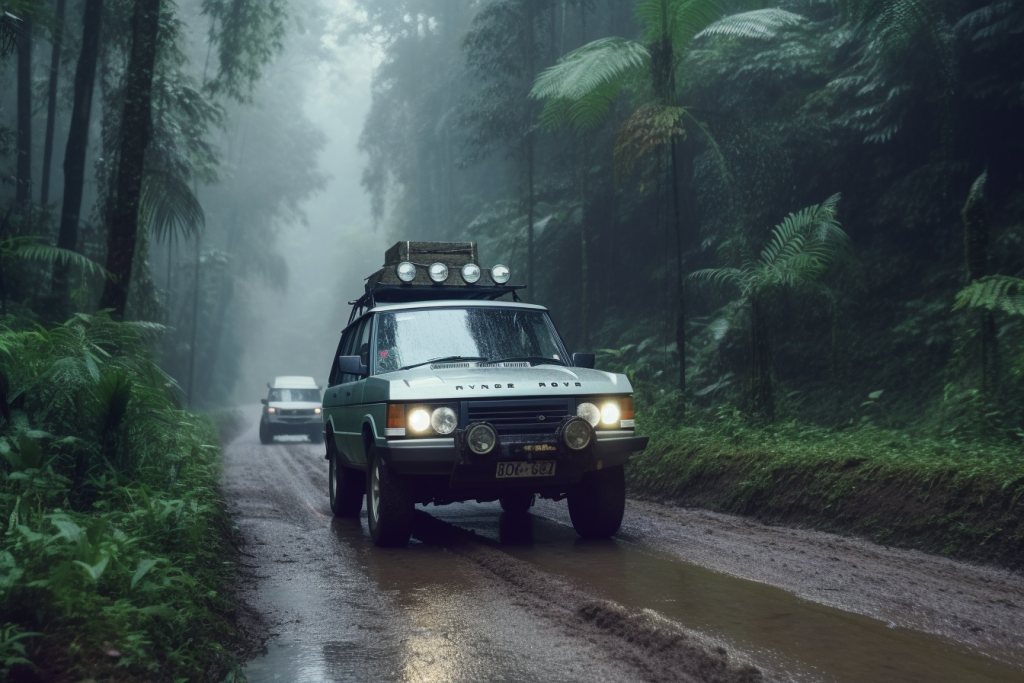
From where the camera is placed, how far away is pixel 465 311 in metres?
8.78

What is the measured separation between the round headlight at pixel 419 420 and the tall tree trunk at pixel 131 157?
7.20 metres

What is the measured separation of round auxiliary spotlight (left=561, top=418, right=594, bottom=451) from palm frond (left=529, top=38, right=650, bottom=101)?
7.26 metres

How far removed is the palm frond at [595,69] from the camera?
516 inches

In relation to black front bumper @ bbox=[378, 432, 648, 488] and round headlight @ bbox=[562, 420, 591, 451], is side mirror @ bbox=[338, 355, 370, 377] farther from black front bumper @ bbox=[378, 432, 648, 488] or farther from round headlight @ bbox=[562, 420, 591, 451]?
round headlight @ bbox=[562, 420, 591, 451]

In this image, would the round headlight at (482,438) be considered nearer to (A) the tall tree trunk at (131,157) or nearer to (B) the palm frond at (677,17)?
(A) the tall tree trunk at (131,157)

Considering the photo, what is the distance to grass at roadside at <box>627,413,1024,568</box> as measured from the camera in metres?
7.10

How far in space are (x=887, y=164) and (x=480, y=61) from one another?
40.3ft

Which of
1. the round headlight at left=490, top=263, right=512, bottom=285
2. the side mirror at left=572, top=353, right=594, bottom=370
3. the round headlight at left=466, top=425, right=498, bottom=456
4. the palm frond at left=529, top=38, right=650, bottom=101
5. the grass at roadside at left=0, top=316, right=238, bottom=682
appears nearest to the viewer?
the grass at roadside at left=0, top=316, right=238, bottom=682

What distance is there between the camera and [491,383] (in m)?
7.29

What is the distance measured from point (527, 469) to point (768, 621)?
249 centimetres

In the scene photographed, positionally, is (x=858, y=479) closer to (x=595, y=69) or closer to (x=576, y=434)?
Answer: (x=576, y=434)

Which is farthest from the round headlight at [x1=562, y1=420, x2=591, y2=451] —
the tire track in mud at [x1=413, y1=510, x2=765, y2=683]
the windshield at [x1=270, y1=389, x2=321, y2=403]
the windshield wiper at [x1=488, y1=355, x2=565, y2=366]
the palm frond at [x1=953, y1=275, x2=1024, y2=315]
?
the windshield at [x1=270, y1=389, x2=321, y2=403]

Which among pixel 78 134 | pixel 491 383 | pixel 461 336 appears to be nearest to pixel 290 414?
pixel 78 134

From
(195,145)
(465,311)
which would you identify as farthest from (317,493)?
(195,145)
